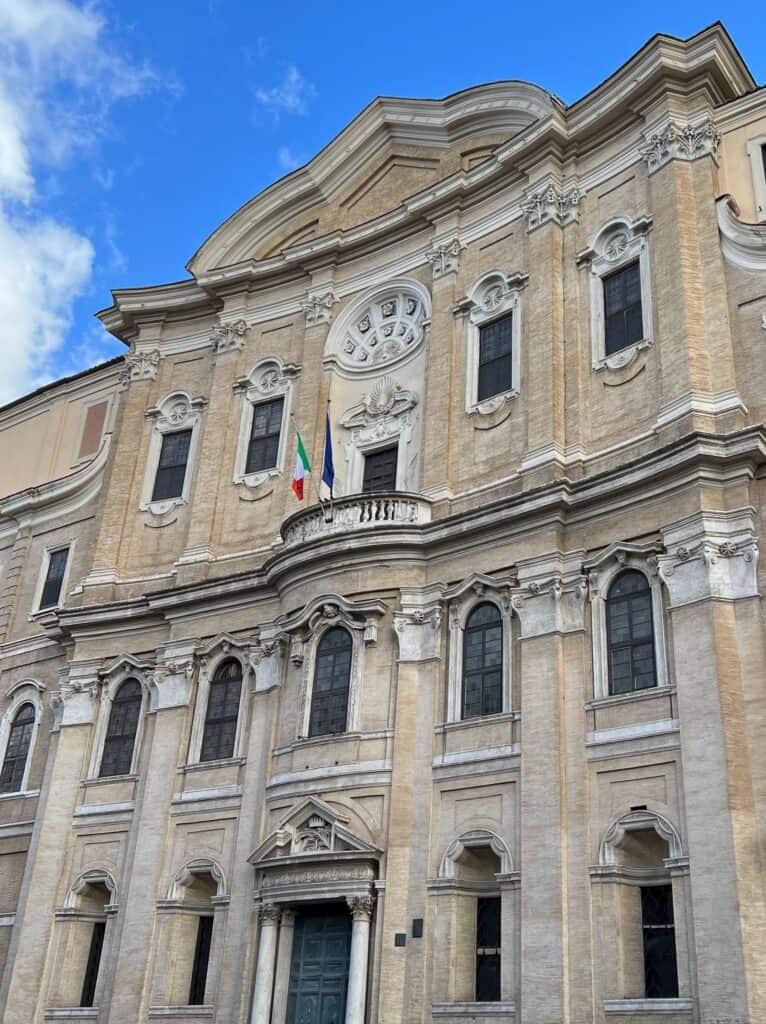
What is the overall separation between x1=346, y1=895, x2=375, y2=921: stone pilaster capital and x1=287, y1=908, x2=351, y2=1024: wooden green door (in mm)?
630

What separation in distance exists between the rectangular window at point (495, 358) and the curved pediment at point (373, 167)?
4.75 m

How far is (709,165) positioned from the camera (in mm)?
21781

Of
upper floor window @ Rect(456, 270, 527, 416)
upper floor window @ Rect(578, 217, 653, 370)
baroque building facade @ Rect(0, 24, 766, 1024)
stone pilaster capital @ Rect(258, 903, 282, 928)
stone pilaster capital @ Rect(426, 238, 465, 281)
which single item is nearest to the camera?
baroque building facade @ Rect(0, 24, 766, 1024)

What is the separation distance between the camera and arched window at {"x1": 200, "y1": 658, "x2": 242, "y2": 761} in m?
23.2

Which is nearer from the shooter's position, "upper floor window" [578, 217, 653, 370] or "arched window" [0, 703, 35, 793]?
"upper floor window" [578, 217, 653, 370]

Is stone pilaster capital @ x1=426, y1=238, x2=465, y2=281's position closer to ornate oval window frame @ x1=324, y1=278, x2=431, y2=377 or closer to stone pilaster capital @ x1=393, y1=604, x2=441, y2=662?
ornate oval window frame @ x1=324, y1=278, x2=431, y2=377

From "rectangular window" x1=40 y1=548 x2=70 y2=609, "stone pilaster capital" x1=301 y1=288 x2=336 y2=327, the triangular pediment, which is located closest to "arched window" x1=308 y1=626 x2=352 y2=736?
the triangular pediment

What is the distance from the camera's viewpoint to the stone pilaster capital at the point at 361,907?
62.4 ft

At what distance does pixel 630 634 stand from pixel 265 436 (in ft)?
36.7

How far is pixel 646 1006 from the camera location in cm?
1609

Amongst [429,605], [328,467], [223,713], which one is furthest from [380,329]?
[223,713]

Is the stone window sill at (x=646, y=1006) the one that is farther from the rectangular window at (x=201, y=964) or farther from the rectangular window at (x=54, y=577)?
the rectangular window at (x=54, y=577)

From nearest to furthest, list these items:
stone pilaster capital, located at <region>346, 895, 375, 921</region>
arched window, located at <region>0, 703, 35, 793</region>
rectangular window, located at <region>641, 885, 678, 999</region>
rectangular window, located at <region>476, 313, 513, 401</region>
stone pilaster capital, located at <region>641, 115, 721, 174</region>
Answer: rectangular window, located at <region>641, 885, 678, 999</region> < stone pilaster capital, located at <region>346, 895, 375, 921</region> < stone pilaster capital, located at <region>641, 115, 721, 174</region> < rectangular window, located at <region>476, 313, 513, 401</region> < arched window, located at <region>0, 703, 35, 793</region>

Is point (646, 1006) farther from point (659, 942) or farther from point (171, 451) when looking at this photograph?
point (171, 451)
